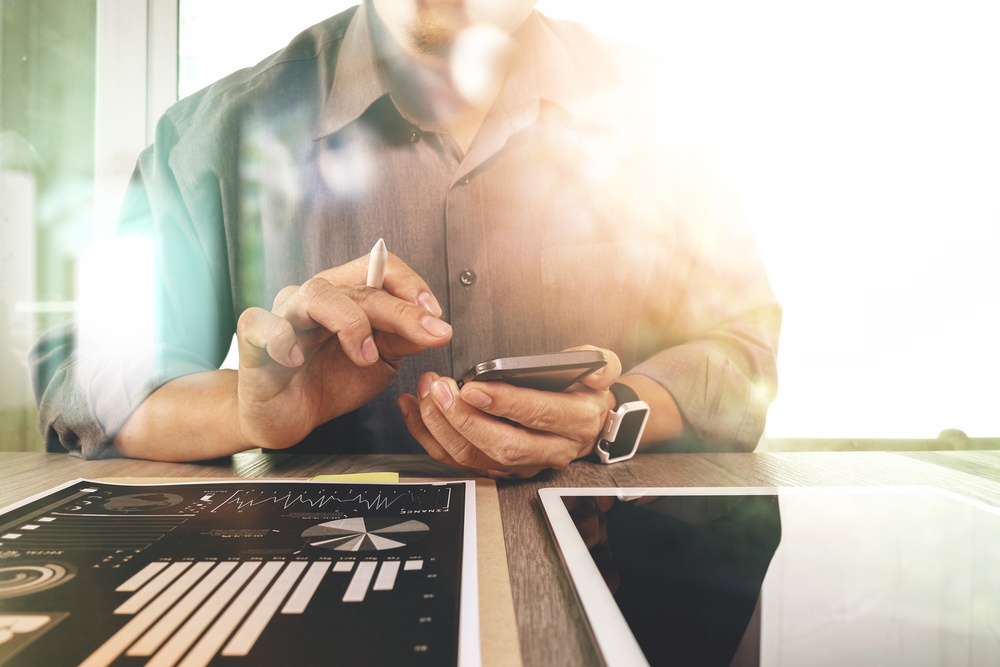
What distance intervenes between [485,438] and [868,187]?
1642 millimetres

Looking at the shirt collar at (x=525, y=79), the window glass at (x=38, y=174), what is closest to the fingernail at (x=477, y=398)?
the shirt collar at (x=525, y=79)

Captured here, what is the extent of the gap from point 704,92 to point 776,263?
0.52m

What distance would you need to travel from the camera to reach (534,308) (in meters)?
0.91

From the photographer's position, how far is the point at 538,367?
1.43ft

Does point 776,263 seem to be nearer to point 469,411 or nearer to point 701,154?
point 701,154

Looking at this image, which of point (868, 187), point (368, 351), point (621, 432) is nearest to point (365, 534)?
point (368, 351)

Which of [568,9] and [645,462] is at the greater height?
[568,9]

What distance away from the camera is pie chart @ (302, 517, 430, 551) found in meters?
0.31

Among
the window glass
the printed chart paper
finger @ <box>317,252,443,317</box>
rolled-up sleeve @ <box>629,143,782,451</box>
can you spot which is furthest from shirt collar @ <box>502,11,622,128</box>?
the window glass

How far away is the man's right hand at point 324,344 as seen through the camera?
18.4 inches

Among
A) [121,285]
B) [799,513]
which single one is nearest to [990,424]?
[799,513]

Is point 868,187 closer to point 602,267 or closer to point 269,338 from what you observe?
point 602,267

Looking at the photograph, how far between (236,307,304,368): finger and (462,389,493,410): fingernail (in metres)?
0.15

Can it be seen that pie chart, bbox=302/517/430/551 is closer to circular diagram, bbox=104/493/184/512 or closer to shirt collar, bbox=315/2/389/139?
circular diagram, bbox=104/493/184/512
